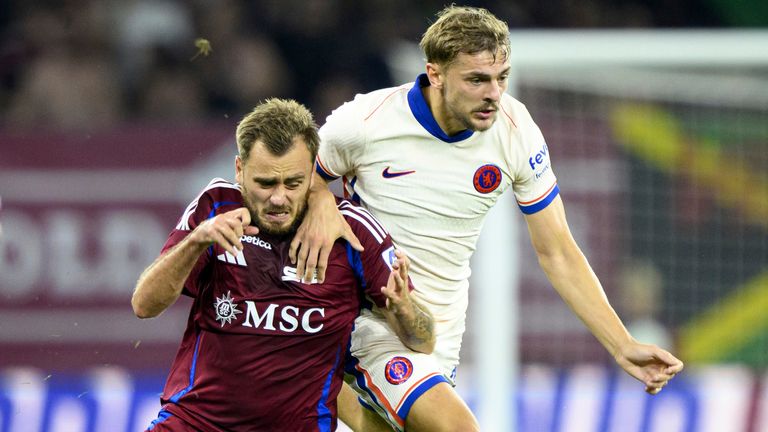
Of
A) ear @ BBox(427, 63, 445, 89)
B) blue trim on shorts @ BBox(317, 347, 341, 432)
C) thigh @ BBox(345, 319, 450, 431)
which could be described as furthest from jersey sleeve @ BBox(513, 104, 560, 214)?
blue trim on shorts @ BBox(317, 347, 341, 432)

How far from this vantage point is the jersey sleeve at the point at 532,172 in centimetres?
470

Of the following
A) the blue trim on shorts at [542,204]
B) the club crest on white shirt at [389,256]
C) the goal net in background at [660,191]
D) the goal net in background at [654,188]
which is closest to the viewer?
the club crest on white shirt at [389,256]

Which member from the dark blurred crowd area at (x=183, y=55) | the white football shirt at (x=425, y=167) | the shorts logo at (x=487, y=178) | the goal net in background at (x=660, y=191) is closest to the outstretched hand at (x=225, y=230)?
the white football shirt at (x=425, y=167)

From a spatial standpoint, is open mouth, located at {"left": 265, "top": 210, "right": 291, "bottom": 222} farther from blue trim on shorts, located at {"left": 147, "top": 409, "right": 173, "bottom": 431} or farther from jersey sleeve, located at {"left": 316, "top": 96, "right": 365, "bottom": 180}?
blue trim on shorts, located at {"left": 147, "top": 409, "right": 173, "bottom": 431}

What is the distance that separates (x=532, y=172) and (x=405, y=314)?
76cm

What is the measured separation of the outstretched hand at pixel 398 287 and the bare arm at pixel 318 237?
0.66 ft

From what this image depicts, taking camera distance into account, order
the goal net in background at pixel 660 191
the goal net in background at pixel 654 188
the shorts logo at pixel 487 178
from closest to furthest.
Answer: the shorts logo at pixel 487 178 < the goal net in background at pixel 654 188 < the goal net in background at pixel 660 191

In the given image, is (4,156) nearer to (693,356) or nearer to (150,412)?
(150,412)

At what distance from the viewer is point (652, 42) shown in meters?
7.66

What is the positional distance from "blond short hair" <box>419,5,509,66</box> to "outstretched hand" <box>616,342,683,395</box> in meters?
1.10

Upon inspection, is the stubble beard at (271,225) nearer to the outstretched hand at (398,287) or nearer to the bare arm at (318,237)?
the bare arm at (318,237)

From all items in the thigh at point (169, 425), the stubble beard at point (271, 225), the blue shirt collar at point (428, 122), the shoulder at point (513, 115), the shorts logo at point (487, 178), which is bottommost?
the thigh at point (169, 425)

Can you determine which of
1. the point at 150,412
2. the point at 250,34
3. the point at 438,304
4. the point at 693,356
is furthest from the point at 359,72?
the point at 438,304

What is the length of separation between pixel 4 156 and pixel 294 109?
4.91 m
